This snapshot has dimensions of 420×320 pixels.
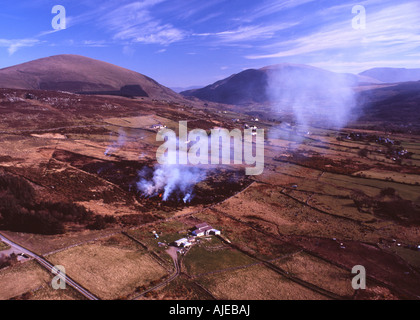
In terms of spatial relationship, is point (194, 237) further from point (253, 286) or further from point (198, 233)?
point (253, 286)

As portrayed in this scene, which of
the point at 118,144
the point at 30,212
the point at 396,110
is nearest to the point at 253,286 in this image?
the point at 30,212

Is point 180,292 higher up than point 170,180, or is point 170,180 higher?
point 170,180

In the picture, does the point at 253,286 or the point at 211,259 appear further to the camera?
the point at 211,259

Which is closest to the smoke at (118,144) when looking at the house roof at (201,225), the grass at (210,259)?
the house roof at (201,225)

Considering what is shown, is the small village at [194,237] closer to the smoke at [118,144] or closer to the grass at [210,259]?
the grass at [210,259]

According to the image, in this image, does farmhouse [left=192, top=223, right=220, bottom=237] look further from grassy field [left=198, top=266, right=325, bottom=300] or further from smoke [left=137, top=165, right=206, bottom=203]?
smoke [left=137, top=165, right=206, bottom=203]

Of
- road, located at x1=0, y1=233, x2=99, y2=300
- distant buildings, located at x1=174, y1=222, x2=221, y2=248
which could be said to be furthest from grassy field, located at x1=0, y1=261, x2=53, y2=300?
distant buildings, located at x1=174, y1=222, x2=221, y2=248

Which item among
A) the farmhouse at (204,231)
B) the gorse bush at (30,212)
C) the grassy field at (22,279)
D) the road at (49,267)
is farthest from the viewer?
the farmhouse at (204,231)

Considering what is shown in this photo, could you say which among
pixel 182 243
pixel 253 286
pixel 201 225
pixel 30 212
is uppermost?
pixel 30 212
